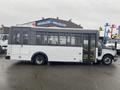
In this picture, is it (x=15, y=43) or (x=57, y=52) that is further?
(x=57, y=52)

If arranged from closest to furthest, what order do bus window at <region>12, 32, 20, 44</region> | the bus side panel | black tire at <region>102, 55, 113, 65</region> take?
1. bus window at <region>12, 32, 20, 44</region>
2. the bus side panel
3. black tire at <region>102, 55, 113, 65</region>

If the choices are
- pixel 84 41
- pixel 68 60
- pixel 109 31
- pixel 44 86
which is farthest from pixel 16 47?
pixel 109 31

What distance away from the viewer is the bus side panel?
50.1ft

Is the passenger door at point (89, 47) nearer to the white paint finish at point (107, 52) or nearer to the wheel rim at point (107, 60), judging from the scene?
the white paint finish at point (107, 52)

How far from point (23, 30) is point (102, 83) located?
7591 mm

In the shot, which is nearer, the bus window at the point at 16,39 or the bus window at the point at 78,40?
the bus window at the point at 16,39

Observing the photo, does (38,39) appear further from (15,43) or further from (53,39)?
(15,43)

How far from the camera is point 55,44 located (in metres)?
15.3

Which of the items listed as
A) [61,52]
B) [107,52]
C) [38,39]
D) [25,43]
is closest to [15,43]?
[25,43]

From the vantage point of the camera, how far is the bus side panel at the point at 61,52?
15.3 metres

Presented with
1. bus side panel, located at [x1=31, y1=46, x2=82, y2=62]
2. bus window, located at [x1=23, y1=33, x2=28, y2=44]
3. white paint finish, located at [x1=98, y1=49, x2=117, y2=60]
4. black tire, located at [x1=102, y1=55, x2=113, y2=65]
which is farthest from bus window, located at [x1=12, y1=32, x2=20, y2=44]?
black tire, located at [x1=102, y1=55, x2=113, y2=65]

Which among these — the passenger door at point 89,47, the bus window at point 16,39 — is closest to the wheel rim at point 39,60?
the bus window at point 16,39

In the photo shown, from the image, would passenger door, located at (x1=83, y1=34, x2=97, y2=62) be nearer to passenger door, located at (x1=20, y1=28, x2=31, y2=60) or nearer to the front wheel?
the front wheel

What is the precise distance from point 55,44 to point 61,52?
2.22 feet
